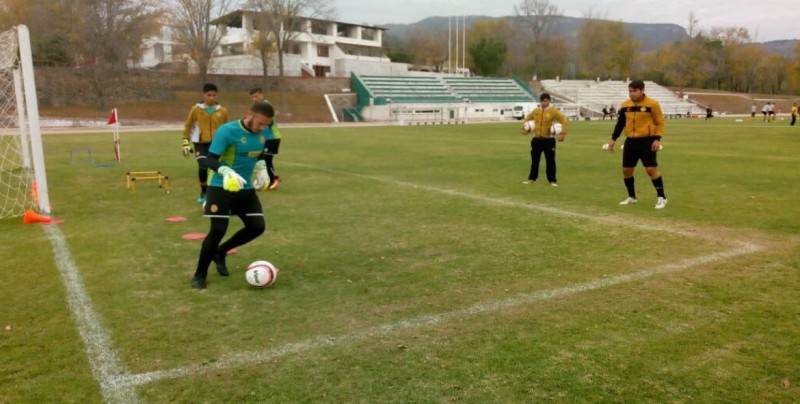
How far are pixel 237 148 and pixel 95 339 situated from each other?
224 cm

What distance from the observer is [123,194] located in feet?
40.8

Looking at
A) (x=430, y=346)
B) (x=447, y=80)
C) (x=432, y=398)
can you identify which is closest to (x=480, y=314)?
(x=430, y=346)

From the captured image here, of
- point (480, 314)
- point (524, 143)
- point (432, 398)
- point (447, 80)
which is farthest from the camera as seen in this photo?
point (447, 80)

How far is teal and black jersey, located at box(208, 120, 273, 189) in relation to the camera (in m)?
5.89

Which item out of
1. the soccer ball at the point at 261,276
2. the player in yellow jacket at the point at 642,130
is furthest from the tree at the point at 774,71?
the soccer ball at the point at 261,276

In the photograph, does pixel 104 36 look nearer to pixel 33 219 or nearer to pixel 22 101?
pixel 22 101

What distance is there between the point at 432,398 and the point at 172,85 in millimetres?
62823

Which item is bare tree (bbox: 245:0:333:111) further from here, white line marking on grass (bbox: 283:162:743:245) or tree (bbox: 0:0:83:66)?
white line marking on grass (bbox: 283:162:743:245)

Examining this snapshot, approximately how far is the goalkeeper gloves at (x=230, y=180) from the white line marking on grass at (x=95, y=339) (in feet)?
5.33

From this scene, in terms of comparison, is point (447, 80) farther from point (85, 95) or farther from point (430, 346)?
point (430, 346)

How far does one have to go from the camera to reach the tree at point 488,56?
9344 centimetres

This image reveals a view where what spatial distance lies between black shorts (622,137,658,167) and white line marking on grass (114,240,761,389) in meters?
3.56

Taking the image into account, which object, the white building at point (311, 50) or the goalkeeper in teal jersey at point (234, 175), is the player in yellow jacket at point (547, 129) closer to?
the goalkeeper in teal jersey at point (234, 175)

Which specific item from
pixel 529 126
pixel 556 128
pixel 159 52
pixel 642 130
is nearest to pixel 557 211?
pixel 642 130
